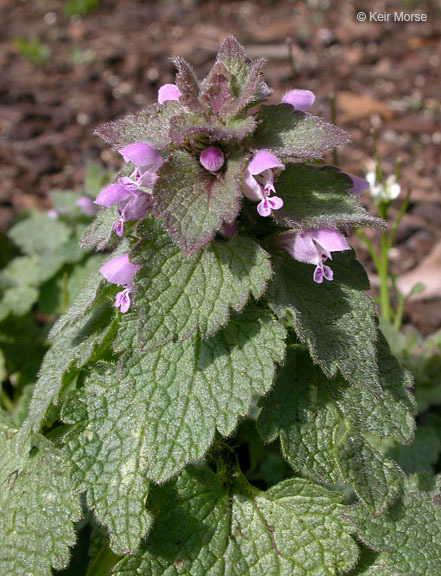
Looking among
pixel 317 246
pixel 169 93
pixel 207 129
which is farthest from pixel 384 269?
pixel 207 129

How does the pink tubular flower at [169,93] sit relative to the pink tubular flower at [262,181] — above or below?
above

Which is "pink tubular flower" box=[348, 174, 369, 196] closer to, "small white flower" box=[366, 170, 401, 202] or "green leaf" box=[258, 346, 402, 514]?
"green leaf" box=[258, 346, 402, 514]

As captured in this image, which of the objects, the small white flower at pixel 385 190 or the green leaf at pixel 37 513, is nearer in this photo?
the green leaf at pixel 37 513

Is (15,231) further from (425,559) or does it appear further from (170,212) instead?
(425,559)

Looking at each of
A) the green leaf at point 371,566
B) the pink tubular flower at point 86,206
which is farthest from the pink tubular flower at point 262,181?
the pink tubular flower at point 86,206

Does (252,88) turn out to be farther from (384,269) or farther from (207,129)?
(384,269)

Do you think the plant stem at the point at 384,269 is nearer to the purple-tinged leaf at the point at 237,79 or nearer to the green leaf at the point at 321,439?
the green leaf at the point at 321,439
